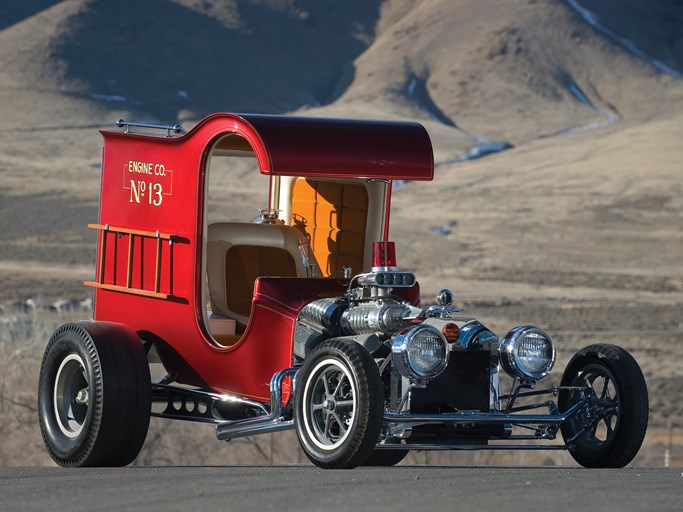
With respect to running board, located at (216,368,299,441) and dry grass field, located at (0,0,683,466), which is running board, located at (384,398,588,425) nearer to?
running board, located at (216,368,299,441)

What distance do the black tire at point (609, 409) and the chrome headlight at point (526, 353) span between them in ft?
1.41

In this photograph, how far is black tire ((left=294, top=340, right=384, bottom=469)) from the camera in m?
8.97

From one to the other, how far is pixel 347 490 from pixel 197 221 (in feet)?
11.0

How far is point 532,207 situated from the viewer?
6456cm

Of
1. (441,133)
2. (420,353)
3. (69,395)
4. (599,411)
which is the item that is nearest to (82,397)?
(69,395)

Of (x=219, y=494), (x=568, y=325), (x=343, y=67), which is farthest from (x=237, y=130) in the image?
(x=343, y=67)

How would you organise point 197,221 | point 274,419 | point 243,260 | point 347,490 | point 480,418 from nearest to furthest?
point 347,490 < point 480,418 < point 274,419 < point 197,221 < point 243,260

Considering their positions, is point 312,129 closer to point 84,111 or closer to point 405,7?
point 84,111

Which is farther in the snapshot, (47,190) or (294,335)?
(47,190)

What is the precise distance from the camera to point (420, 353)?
9.41 metres

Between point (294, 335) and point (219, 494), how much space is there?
2488mm

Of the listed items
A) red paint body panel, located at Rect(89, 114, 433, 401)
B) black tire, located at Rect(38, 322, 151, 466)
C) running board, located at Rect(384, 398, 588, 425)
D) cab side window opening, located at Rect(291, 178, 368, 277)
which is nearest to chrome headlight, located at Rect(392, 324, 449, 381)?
running board, located at Rect(384, 398, 588, 425)

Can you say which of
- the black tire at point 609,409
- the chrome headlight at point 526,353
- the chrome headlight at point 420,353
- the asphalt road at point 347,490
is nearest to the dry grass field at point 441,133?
the black tire at point 609,409

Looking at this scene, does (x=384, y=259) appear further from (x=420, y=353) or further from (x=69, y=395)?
(x=69, y=395)
